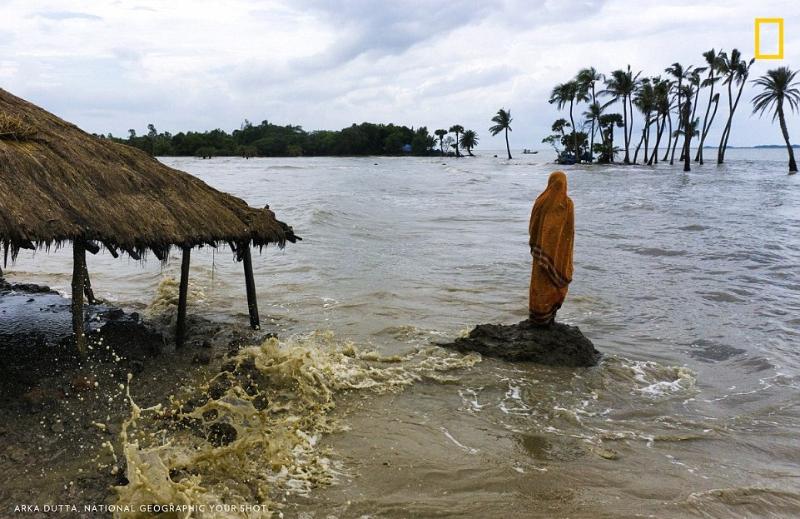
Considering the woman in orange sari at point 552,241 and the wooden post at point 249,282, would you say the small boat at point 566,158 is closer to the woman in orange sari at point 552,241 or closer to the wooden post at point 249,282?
the woman in orange sari at point 552,241

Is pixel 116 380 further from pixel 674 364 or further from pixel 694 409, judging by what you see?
pixel 674 364

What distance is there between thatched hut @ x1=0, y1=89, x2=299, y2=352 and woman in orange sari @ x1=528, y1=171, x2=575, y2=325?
3340 millimetres

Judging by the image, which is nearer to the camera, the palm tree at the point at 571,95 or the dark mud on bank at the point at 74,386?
the dark mud on bank at the point at 74,386

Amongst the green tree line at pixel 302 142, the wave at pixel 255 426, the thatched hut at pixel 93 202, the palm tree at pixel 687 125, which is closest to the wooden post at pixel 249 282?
the thatched hut at pixel 93 202

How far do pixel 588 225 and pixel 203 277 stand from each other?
14113 millimetres

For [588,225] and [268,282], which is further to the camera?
[588,225]

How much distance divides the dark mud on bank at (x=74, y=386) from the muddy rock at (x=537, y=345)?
3063 mm

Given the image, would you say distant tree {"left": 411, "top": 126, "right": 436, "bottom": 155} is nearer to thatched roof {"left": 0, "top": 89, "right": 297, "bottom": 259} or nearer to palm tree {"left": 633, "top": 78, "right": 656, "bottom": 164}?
palm tree {"left": 633, "top": 78, "right": 656, "bottom": 164}

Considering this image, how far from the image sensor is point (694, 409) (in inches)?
238

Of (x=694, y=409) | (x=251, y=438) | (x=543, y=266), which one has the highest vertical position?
(x=543, y=266)

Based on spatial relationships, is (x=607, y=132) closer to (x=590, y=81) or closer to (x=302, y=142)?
(x=590, y=81)

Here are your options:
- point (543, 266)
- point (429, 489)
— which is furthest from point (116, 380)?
point (543, 266)

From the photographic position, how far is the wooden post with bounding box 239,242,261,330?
7.36 m

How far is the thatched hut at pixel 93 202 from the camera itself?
5.11 metres
